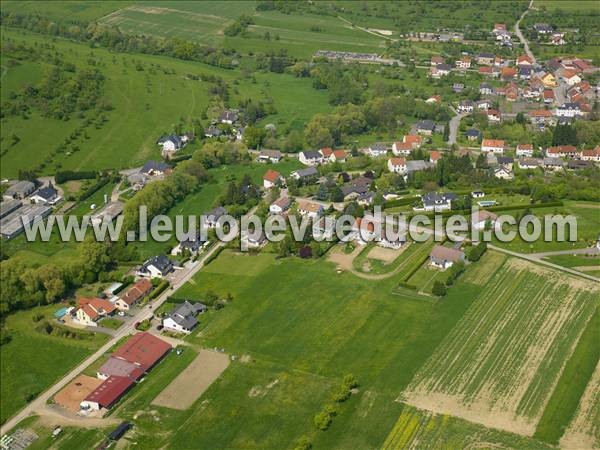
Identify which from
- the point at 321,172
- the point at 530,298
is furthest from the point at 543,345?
the point at 321,172

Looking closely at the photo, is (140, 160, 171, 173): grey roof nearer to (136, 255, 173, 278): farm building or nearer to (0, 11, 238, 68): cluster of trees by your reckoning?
(136, 255, 173, 278): farm building

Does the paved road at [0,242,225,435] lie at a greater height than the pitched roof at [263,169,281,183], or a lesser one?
lesser

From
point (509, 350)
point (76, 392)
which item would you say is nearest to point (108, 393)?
point (76, 392)

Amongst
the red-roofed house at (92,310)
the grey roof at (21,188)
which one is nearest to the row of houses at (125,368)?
the red-roofed house at (92,310)

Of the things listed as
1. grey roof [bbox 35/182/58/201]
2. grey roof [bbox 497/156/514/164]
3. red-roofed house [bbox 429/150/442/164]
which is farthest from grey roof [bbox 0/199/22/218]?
grey roof [bbox 497/156/514/164]

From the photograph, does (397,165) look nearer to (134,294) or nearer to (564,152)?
(564,152)

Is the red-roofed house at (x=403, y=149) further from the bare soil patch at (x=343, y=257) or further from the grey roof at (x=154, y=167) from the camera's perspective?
the grey roof at (x=154, y=167)

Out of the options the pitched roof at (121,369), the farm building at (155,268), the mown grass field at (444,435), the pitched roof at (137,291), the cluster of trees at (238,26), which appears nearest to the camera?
the mown grass field at (444,435)
